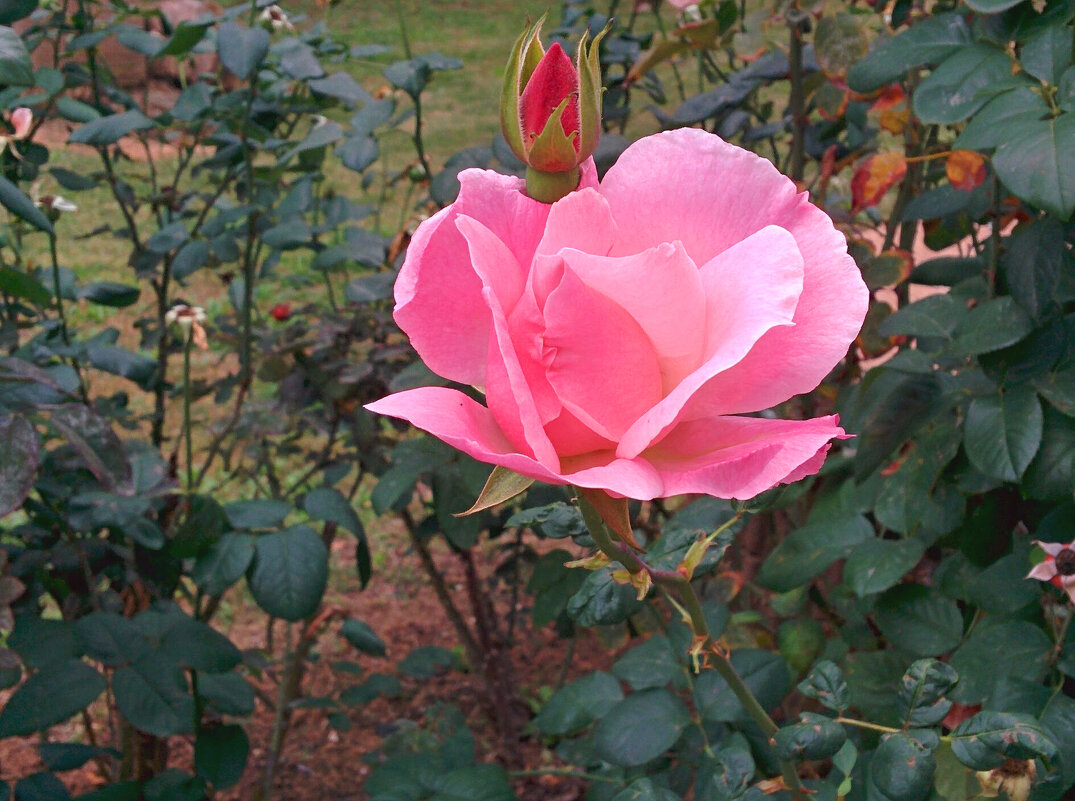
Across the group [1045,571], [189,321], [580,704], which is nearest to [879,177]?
[1045,571]

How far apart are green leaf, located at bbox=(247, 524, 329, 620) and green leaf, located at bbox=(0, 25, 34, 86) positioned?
2.28 ft

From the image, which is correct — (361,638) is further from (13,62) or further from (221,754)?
(13,62)

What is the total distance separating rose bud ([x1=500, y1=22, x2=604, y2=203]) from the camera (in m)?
0.50

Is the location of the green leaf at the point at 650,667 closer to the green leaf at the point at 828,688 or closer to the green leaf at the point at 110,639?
the green leaf at the point at 828,688

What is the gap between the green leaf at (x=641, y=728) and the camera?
1.10 m

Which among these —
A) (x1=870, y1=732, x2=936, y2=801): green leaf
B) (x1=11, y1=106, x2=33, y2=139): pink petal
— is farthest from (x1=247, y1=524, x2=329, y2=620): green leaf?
(x1=870, y1=732, x2=936, y2=801): green leaf

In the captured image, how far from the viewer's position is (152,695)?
137 centimetres

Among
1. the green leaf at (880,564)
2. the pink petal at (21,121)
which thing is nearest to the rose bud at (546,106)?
the green leaf at (880,564)

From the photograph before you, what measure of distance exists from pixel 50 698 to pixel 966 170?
4.84 ft

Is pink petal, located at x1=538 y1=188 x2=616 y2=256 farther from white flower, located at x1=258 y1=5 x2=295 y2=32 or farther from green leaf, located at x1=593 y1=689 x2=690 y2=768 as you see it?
white flower, located at x1=258 y1=5 x2=295 y2=32

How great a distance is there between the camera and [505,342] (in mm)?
483

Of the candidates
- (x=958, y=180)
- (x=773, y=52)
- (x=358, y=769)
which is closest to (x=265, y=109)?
(x=773, y=52)

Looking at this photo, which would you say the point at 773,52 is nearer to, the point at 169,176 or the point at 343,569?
the point at 343,569

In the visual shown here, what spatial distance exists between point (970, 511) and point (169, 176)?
205 inches
